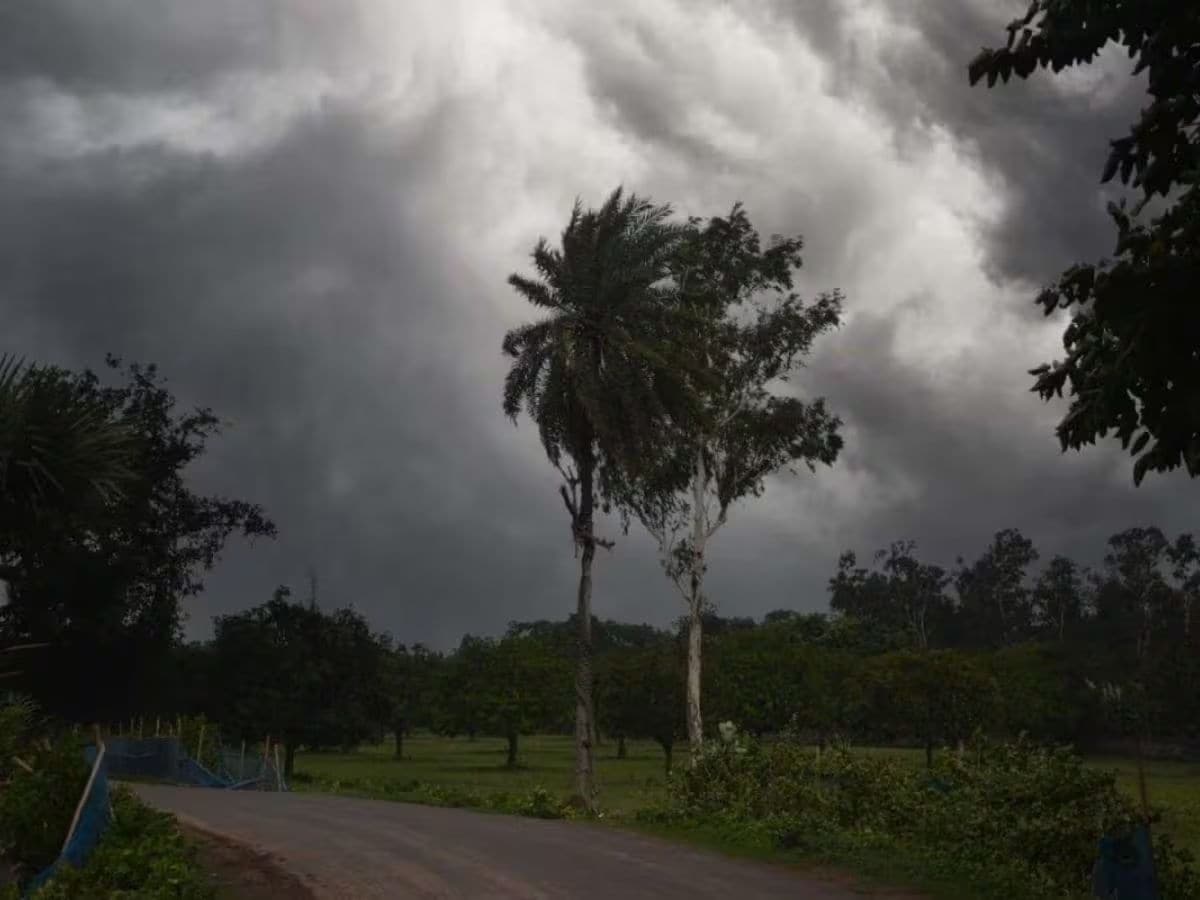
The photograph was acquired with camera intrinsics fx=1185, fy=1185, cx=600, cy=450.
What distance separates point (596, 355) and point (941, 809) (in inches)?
720

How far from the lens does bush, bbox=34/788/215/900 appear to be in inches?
531

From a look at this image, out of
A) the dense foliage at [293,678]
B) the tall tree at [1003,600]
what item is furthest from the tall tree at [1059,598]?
the dense foliage at [293,678]

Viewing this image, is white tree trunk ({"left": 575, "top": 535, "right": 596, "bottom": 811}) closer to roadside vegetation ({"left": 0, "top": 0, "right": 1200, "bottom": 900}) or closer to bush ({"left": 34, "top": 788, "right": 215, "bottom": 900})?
roadside vegetation ({"left": 0, "top": 0, "right": 1200, "bottom": 900})

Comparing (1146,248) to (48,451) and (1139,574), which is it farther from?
(1139,574)

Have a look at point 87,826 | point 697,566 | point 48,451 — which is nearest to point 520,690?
point 697,566

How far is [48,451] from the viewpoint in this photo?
22.8 metres

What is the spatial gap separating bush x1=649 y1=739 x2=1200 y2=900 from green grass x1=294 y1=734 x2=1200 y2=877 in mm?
1441

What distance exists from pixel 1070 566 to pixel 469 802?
11039 cm

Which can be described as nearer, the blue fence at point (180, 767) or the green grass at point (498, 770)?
the blue fence at point (180, 767)

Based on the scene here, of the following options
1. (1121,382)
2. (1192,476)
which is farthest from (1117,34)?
(1192,476)

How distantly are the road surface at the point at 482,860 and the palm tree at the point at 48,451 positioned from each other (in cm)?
676

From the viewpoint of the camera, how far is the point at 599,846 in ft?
63.0

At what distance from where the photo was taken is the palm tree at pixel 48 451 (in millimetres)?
22406

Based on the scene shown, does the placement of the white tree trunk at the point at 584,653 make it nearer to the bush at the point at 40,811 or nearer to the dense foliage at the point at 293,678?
the bush at the point at 40,811
